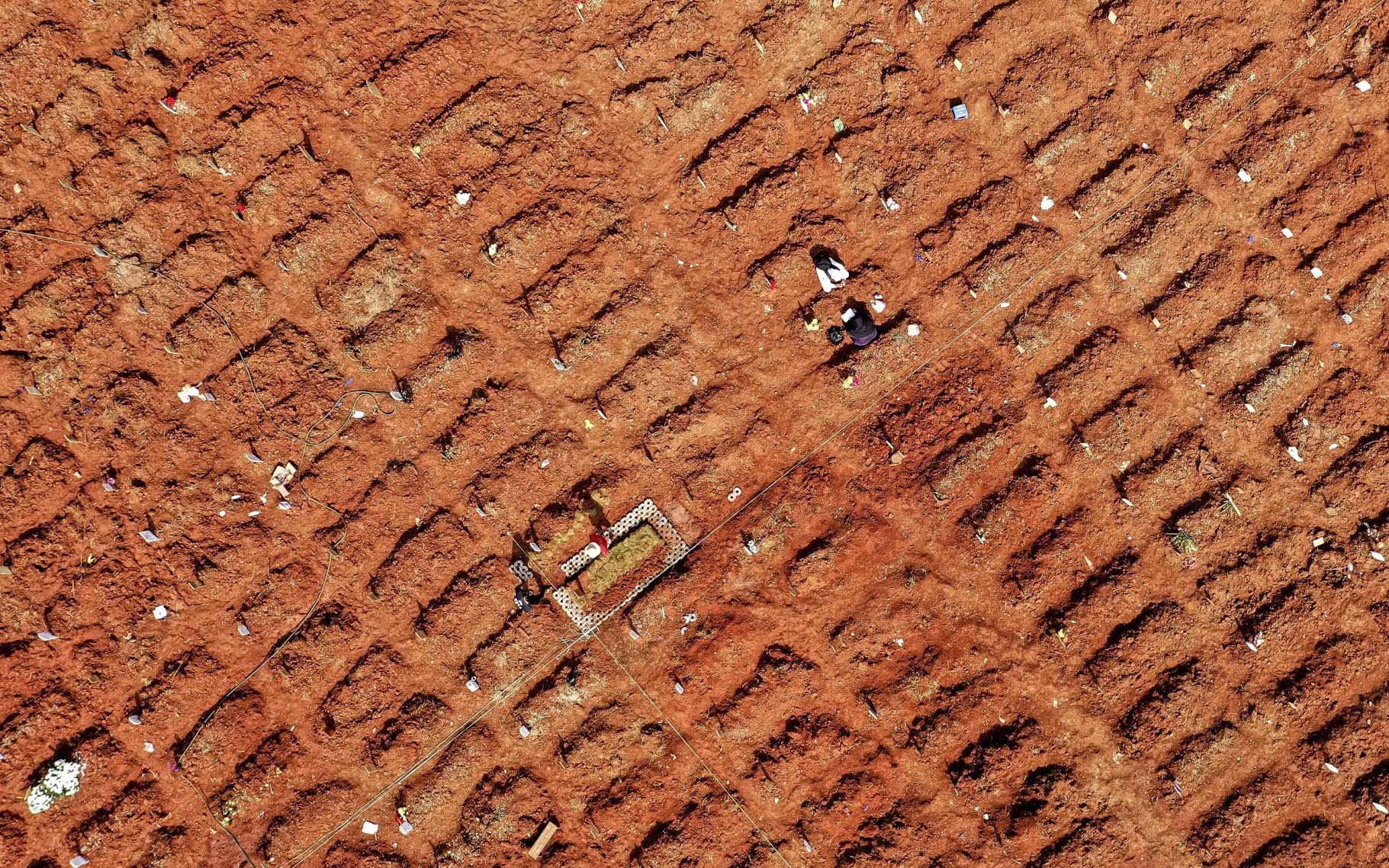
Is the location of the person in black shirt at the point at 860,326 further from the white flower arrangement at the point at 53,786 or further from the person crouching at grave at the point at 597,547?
the white flower arrangement at the point at 53,786

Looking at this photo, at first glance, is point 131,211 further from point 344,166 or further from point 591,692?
point 591,692

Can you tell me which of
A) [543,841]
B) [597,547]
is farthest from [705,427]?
[543,841]

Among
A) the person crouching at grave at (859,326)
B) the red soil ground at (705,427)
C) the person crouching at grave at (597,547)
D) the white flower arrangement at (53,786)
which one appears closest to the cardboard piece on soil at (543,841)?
the red soil ground at (705,427)

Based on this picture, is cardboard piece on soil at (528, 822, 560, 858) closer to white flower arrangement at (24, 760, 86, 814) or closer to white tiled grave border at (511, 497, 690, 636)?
Answer: white tiled grave border at (511, 497, 690, 636)

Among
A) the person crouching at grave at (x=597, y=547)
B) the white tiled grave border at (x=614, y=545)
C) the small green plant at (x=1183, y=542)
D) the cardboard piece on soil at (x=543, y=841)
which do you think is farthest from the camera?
the small green plant at (x=1183, y=542)

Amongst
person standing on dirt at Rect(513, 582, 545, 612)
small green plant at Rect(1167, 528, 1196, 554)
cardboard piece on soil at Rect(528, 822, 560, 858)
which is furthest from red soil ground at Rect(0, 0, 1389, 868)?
cardboard piece on soil at Rect(528, 822, 560, 858)

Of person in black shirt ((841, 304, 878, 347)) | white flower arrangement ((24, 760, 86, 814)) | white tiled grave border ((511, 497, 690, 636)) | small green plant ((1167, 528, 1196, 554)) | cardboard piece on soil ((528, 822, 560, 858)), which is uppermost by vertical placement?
white flower arrangement ((24, 760, 86, 814))

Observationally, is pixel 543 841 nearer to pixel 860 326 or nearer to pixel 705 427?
pixel 705 427
